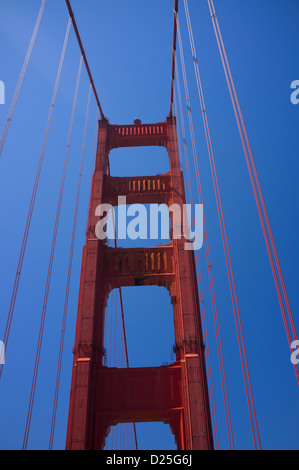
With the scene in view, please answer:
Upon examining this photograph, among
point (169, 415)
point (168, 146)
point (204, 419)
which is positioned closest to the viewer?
point (204, 419)

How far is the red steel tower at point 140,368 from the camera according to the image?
1395 cm

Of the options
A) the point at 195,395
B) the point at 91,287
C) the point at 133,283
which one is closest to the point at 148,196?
the point at 133,283

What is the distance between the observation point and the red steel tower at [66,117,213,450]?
549 inches

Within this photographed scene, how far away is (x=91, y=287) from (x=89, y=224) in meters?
3.68

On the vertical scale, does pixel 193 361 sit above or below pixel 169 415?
above

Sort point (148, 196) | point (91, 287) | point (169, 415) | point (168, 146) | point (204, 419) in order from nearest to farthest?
point (204, 419) < point (169, 415) < point (91, 287) < point (148, 196) < point (168, 146)

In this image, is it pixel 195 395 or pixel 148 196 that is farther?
pixel 148 196

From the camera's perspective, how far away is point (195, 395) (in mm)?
13977

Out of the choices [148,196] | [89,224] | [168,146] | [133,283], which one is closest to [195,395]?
[133,283]

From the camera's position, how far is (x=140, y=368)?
616 inches

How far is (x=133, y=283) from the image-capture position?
60.2ft
